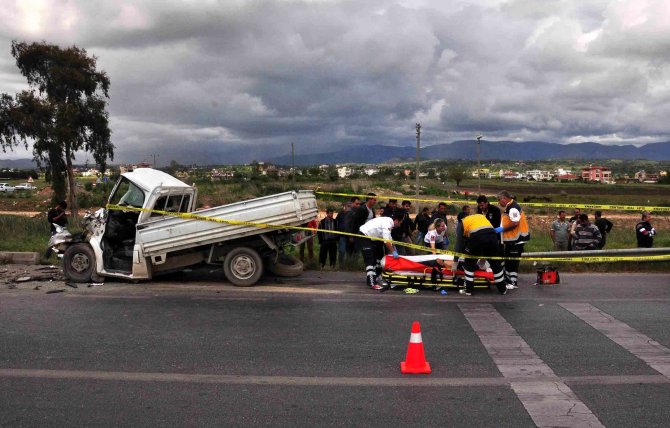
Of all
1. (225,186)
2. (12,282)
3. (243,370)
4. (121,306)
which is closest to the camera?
(243,370)

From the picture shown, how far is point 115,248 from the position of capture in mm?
10836

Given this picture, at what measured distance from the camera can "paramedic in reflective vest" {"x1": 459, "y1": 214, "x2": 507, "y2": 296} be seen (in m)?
9.74

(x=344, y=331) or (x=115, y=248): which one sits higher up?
(x=115, y=248)

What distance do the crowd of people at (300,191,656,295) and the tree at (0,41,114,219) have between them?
21812mm

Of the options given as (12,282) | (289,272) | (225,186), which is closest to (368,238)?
(289,272)

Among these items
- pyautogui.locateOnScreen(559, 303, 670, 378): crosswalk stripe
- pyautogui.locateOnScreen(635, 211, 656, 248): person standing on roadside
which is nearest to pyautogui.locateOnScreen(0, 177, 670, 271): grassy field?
pyautogui.locateOnScreen(635, 211, 656, 248): person standing on roadside

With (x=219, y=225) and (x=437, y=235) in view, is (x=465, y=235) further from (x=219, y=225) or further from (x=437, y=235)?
(x=219, y=225)

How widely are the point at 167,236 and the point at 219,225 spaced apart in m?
0.94

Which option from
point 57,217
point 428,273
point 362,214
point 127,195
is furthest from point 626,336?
point 57,217

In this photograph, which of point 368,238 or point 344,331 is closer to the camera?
point 344,331

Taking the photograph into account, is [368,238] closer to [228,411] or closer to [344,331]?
[344,331]

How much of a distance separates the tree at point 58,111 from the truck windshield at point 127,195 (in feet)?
69.8

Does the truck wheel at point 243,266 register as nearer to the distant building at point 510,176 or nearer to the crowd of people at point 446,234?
the crowd of people at point 446,234

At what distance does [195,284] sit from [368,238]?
10.9 feet
